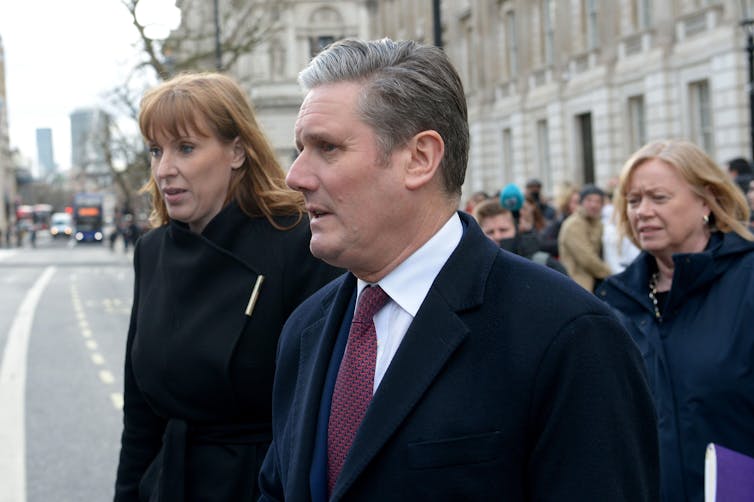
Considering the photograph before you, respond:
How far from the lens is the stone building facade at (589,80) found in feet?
79.7

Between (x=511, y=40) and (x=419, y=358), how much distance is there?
38.0m

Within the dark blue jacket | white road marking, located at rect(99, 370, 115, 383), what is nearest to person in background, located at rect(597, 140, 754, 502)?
Answer: the dark blue jacket

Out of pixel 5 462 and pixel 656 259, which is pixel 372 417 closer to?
pixel 656 259

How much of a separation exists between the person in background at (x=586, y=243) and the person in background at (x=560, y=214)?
103 centimetres

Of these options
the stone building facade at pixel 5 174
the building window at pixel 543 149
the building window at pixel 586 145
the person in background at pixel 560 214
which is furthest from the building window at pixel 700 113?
the stone building facade at pixel 5 174

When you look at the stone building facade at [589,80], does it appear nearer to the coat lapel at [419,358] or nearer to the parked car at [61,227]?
the coat lapel at [419,358]

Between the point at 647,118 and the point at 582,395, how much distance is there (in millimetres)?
27010

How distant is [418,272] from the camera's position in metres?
2.34

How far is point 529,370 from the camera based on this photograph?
2119mm

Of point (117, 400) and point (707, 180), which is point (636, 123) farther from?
point (707, 180)

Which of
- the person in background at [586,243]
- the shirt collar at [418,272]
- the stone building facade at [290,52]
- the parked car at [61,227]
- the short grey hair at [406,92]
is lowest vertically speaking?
the parked car at [61,227]

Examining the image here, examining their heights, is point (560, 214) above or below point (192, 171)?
below

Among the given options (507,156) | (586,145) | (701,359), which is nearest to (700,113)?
(586,145)

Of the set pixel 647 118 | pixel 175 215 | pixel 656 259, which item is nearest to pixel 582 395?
pixel 175 215
